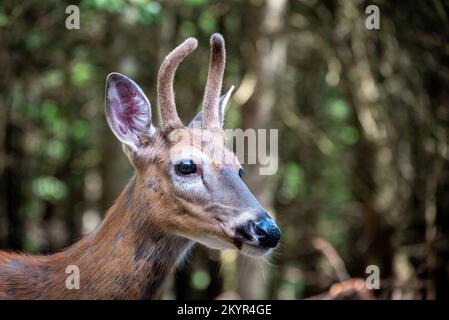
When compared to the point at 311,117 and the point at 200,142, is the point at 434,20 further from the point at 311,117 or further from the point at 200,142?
the point at 311,117

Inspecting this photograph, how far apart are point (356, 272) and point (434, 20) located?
5801 mm

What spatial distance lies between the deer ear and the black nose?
3.67ft

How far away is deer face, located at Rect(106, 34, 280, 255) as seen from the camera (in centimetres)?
491

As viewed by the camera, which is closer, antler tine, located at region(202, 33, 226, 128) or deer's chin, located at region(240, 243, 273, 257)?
deer's chin, located at region(240, 243, 273, 257)

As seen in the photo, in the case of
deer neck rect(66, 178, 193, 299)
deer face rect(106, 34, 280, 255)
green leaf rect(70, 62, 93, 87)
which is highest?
green leaf rect(70, 62, 93, 87)

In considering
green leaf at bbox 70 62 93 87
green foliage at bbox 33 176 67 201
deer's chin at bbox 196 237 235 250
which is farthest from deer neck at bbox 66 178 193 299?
green foliage at bbox 33 176 67 201

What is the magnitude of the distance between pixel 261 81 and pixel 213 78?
12.5ft

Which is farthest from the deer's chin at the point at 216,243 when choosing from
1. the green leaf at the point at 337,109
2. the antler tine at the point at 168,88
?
the green leaf at the point at 337,109

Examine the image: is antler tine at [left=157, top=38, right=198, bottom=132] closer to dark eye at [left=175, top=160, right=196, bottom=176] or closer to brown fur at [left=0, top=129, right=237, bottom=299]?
brown fur at [left=0, top=129, right=237, bottom=299]

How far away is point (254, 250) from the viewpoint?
484 centimetres

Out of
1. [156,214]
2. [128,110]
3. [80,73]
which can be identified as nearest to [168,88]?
[128,110]

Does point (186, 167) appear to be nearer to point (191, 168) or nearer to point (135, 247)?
point (191, 168)

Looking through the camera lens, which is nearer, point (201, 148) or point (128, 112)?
point (201, 148)

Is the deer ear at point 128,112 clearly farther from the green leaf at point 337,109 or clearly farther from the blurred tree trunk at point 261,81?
the green leaf at point 337,109
